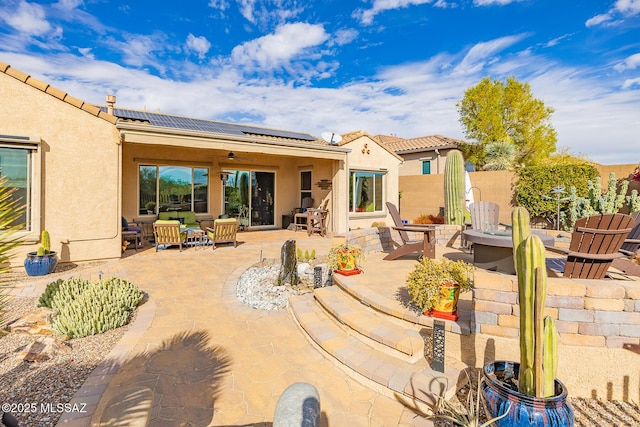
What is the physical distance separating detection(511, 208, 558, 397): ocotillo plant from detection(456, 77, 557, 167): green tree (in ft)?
63.6

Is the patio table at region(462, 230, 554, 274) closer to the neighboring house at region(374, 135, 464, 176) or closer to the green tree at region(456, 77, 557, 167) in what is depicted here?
the neighboring house at region(374, 135, 464, 176)

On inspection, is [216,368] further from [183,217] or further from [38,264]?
[183,217]

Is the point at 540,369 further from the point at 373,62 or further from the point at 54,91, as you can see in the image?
the point at 373,62

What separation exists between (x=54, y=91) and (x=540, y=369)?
1038cm

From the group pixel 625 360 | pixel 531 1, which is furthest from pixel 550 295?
pixel 531 1

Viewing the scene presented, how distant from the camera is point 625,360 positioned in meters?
3.12

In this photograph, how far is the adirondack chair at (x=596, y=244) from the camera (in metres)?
4.30

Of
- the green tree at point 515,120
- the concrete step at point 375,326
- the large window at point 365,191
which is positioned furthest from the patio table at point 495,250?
the green tree at point 515,120

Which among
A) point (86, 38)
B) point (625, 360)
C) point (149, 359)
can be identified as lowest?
point (149, 359)

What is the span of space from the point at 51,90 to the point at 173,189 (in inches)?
194

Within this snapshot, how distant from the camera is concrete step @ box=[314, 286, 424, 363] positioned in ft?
11.8

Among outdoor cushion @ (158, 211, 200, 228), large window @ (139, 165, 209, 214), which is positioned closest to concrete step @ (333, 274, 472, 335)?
outdoor cushion @ (158, 211, 200, 228)

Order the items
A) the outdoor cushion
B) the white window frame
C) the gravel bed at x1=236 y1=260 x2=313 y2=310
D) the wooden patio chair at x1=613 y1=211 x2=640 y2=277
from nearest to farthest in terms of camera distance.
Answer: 1. the wooden patio chair at x1=613 y1=211 x2=640 y2=277
2. the gravel bed at x1=236 y1=260 x2=313 y2=310
3. the white window frame
4. the outdoor cushion

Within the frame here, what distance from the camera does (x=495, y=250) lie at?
17.5 ft
